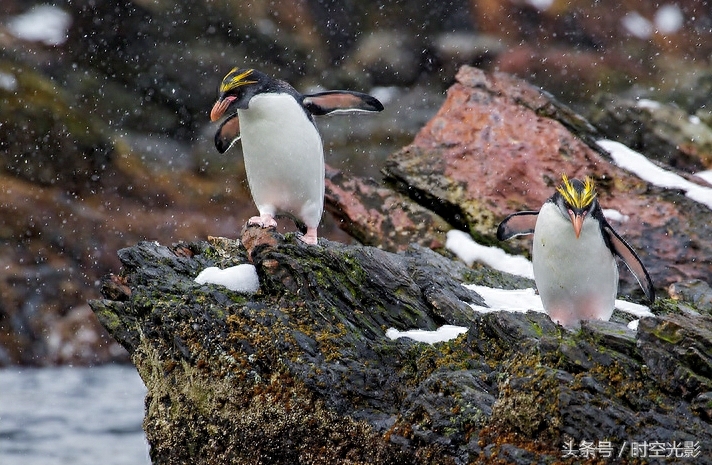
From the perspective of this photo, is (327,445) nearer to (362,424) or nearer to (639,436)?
(362,424)

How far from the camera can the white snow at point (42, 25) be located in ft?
47.6

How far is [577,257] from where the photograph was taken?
438 cm

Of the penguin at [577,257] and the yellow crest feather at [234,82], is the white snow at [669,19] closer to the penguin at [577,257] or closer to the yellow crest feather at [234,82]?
the penguin at [577,257]

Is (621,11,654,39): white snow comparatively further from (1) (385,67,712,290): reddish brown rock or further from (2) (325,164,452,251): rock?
(2) (325,164,452,251): rock

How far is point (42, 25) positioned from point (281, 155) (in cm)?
1176

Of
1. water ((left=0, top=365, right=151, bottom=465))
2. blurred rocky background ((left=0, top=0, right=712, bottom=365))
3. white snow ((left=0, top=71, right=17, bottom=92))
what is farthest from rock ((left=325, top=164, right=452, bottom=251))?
white snow ((left=0, top=71, right=17, bottom=92))

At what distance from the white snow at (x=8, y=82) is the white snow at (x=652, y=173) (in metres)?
9.76

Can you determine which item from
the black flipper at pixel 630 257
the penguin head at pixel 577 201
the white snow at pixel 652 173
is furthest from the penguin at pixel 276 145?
the white snow at pixel 652 173

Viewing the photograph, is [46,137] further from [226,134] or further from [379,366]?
[379,366]

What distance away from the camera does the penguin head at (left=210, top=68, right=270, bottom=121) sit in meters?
4.81

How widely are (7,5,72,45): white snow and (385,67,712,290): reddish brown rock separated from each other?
29.7ft

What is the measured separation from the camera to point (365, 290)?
14.6 ft

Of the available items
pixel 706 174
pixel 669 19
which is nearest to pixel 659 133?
pixel 706 174

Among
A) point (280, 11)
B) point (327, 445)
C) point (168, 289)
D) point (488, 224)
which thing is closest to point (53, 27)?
point (280, 11)
